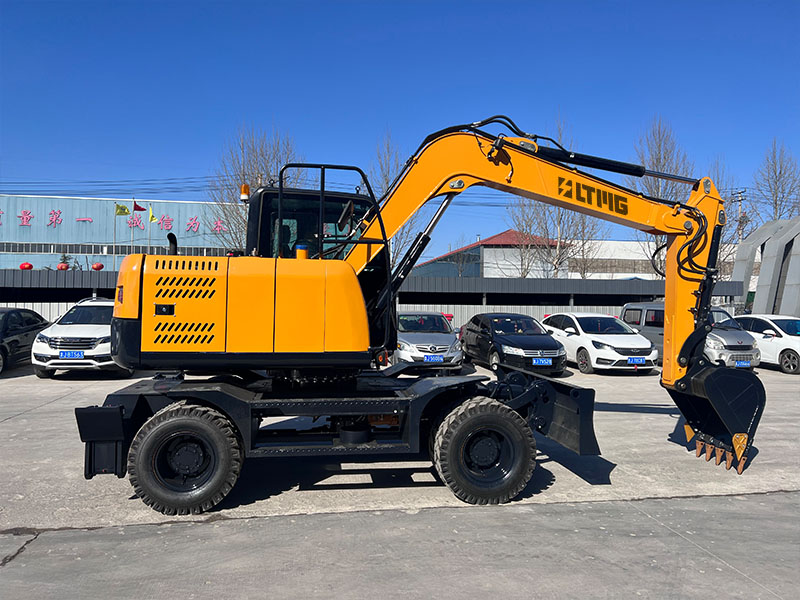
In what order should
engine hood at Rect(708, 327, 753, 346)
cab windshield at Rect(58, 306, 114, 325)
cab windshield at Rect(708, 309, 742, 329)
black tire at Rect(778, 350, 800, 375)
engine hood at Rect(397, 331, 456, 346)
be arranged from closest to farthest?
1. engine hood at Rect(397, 331, 456, 346)
2. cab windshield at Rect(58, 306, 114, 325)
3. engine hood at Rect(708, 327, 753, 346)
4. black tire at Rect(778, 350, 800, 375)
5. cab windshield at Rect(708, 309, 742, 329)

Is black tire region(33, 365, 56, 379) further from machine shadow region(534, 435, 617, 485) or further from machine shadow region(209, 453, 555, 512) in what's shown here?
machine shadow region(534, 435, 617, 485)

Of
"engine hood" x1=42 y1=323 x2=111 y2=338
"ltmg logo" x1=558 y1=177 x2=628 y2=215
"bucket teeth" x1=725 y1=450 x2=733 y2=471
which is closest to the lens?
"ltmg logo" x1=558 y1=177 x2=628 y2=215

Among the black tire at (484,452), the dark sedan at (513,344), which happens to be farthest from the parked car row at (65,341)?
the black tire at (484,452)

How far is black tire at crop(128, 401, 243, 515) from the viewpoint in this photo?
5047mm

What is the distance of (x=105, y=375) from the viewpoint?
14.0 metres

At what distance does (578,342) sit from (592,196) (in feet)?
31.9

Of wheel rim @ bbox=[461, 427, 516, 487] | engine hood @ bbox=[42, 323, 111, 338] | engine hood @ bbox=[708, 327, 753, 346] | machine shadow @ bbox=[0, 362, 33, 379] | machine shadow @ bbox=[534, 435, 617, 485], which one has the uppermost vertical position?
engine hood @ bbox=[708, 327, 753, 346]

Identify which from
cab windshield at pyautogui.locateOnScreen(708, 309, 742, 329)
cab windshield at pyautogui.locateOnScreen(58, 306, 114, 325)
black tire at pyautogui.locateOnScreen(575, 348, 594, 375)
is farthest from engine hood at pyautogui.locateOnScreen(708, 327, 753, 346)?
cab windshield at pyautogui.locateOnScreen(58, 306, 114, 325)

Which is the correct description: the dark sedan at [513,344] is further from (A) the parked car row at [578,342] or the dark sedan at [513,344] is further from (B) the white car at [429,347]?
(B) the white car at [429,347]

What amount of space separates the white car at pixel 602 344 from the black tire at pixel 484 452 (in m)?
9.94

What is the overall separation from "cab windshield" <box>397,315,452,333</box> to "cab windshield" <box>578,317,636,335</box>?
12.5 ft

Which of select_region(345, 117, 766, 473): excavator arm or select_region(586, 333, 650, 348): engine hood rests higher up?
select_region(345, 117, 766, 473): excavator arm

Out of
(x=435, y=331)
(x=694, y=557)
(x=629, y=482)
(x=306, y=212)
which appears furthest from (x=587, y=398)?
(x=435, y=331)

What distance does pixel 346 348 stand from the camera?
5.23 meters
